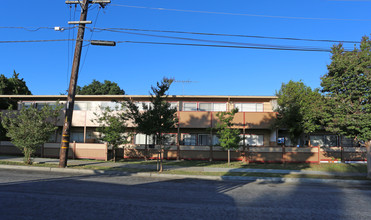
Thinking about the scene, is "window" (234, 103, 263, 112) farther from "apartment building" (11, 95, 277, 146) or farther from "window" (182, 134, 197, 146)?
"window" (182, 134, 197, 146)

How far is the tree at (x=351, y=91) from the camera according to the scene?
38.8ft

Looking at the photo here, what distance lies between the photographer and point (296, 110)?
60.7 ft

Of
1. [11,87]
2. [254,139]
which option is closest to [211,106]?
[254,139]

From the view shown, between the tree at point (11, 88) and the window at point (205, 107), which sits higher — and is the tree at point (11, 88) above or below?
above

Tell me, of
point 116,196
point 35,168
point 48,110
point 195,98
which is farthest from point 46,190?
point 195,98

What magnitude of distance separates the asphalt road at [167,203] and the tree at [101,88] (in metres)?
36.2

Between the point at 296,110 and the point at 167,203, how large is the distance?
15.1 m

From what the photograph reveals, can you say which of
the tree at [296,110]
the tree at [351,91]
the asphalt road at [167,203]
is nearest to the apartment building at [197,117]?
the tree at [296,110]

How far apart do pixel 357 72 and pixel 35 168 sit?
17.6 metres

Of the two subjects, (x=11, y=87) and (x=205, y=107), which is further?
(x=11, y=87)

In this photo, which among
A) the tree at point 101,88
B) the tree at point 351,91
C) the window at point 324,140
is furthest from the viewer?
the tree at point 101,88

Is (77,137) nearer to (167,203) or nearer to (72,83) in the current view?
(72,83)

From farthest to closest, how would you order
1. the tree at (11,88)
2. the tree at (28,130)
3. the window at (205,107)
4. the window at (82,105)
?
1. the tree at (11,88)
2. the window at (82,105)
3. the window at (205,107)
4. the tree at (28,130)

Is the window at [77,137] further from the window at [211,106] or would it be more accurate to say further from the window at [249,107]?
the window at [249,107]
